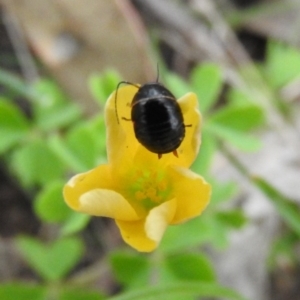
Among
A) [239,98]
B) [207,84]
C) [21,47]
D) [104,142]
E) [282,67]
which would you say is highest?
[21,47]

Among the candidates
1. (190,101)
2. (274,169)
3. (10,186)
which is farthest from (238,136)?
(10,186)

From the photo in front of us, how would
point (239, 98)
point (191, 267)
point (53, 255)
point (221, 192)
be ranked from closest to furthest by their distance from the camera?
1. point (191, 267)
2. point (221, 192)
3. point (53, 255)
4. point (239, 98)

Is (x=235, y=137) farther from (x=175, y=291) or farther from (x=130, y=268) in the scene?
(x=175, y=291)

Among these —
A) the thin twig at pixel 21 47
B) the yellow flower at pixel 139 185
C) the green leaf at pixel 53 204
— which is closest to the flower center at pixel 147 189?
the yellow flower at pixel 139 185

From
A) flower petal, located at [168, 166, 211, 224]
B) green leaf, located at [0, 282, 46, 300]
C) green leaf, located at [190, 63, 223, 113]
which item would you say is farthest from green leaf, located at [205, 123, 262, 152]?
flower petal, located at [168, 166, 211, 224]

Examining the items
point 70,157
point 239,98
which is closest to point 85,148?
point 70,157

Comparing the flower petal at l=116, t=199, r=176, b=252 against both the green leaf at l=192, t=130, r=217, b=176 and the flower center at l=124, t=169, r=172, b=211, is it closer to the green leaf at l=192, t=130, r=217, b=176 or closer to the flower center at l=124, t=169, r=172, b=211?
the flower center at l=124, t=169, r=172, b=211

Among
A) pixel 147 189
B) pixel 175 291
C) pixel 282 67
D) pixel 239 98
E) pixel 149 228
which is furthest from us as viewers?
pixel 282 67
